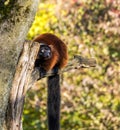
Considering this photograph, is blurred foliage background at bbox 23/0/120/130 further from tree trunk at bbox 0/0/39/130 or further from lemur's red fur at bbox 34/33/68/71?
tree trunk at bbox 0/0/39/130

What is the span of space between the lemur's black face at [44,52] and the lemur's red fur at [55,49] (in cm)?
7

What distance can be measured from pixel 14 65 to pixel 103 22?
4524 millimetres

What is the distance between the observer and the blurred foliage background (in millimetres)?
6688

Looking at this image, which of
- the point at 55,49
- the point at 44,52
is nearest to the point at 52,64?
the point at 55,49

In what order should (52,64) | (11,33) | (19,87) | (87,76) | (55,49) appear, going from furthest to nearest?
(87,76)
(55,49)
(52,64)
(19,87)
(11,33)

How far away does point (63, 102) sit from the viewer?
6727mm

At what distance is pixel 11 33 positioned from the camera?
2.67 meters

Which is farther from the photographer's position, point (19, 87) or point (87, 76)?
point (87, 76)

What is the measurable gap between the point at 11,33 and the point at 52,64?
155cm

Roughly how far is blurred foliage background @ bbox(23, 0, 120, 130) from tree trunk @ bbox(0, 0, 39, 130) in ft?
12.8

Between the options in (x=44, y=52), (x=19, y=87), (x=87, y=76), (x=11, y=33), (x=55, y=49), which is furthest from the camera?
(x=87, y=76)

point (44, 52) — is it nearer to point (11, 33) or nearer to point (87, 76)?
point (11, 33)

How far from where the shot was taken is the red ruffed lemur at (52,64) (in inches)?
152

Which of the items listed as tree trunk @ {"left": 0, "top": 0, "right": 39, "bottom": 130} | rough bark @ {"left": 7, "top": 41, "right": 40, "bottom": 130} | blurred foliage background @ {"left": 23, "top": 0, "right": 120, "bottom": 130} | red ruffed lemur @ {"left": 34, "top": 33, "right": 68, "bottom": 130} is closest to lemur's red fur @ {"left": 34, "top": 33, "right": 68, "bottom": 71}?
red ruffed lemur @ {"left": 34, "top": 33, "right": 68, "bottom": 130}
